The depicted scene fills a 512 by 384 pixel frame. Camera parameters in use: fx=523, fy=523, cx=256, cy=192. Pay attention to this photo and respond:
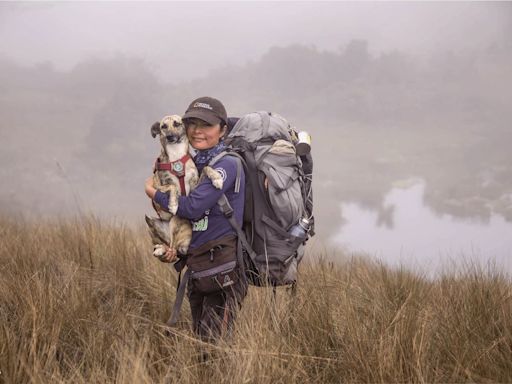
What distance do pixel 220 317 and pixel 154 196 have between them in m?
1.15

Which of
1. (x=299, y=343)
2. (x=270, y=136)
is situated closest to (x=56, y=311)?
(x=299, y=343)

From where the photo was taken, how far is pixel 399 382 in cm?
320

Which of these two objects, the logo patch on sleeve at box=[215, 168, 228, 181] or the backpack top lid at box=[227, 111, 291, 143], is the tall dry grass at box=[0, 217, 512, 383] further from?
the backpack top lid at box=[227, 111, 291, 143]

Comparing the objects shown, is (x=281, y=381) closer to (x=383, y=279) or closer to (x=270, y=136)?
(x=270, y=136)

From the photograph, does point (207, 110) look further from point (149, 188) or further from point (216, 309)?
point (216, 309)

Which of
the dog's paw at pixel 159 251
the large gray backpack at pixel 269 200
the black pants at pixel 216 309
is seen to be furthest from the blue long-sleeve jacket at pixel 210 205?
the black pants at pixel 216 309

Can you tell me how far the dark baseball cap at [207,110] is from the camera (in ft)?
13.0

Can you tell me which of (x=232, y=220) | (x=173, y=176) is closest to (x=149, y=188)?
(x=173, y=176)

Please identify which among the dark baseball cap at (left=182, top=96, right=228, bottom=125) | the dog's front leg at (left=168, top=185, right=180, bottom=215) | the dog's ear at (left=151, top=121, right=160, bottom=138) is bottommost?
the dog's front leg at (left=168, top=185, right=180, bottom=215)

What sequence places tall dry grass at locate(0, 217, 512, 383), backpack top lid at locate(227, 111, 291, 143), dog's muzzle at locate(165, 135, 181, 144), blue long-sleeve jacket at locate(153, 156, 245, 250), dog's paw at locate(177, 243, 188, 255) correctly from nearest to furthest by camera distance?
tall dry grass at locate(0, 217, 512, 383) < blue long-sleeve jacket at locate(153, 156, 245, 250) < dog's muzzle at locate(165, 135, 181, 144) < dog's paw at locate(177, 243, 188, 255) < backpack top lid at locate(227, 111, 291, 143)

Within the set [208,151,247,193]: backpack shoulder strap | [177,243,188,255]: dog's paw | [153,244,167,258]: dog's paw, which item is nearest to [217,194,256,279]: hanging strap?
[208,151,247,193]: backpack shoulder strap

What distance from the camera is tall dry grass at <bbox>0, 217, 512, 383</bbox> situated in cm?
331

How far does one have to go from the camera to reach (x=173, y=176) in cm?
402

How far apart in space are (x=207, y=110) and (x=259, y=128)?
48 cm
